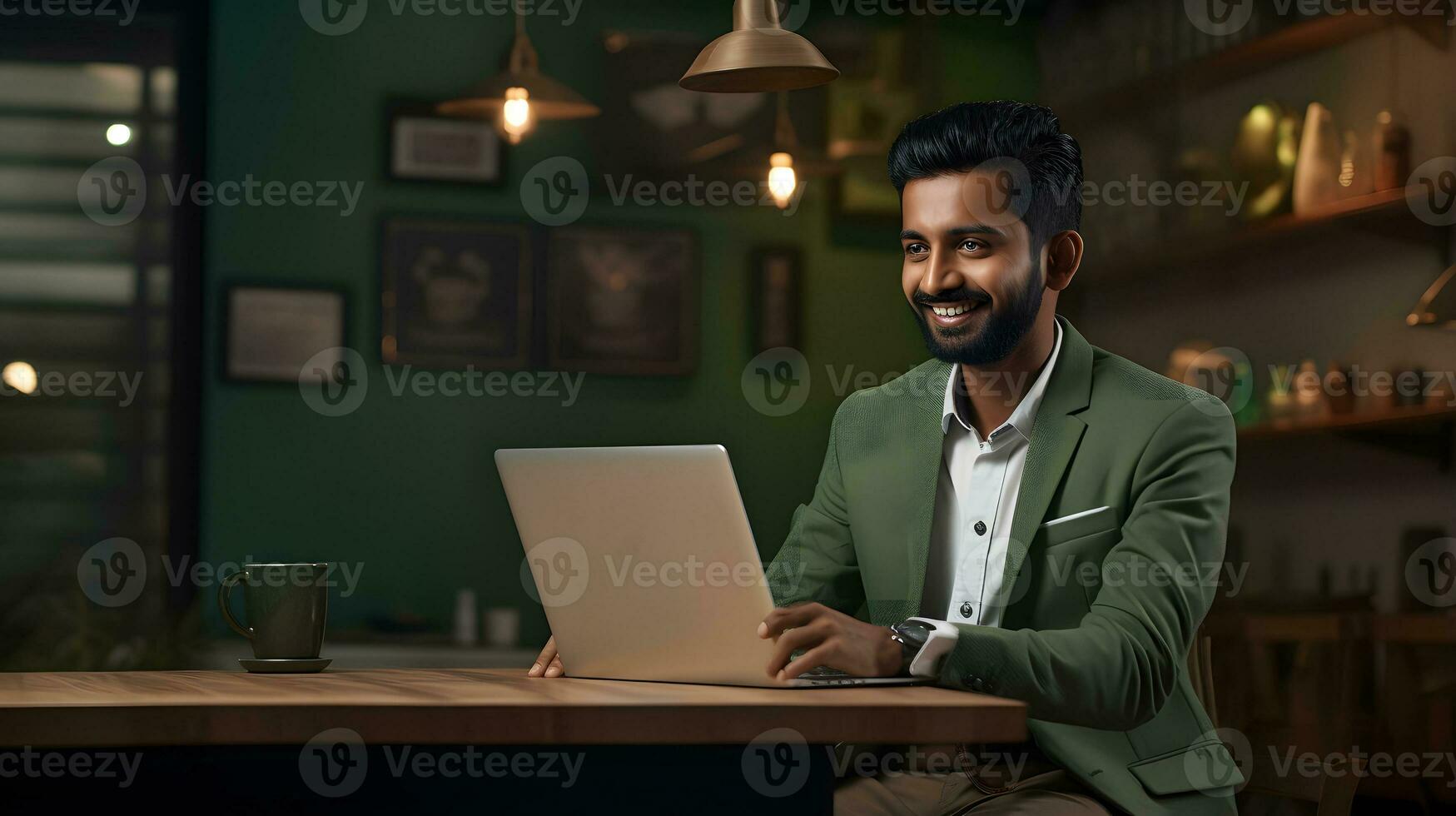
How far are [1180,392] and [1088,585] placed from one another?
0.95 ft

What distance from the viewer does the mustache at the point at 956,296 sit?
1.95 m

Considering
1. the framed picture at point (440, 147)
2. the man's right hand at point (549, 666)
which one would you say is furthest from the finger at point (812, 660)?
the framed picture at point (440, 147)

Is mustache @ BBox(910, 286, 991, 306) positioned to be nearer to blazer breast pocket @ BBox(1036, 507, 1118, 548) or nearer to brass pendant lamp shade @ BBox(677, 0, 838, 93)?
blazer breast pocket @ BBox(1036, 507, 1118, 548)

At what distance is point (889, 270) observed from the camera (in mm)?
4969

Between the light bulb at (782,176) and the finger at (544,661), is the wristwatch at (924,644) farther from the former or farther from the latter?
the light bulb at (782,176)

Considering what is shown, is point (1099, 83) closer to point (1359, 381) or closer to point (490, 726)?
point (1359, 381)

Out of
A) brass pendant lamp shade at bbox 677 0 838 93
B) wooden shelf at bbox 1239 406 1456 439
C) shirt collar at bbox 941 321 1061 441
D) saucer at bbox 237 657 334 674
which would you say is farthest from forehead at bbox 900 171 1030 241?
wooden shelf at bbox 1239 406 1456 439

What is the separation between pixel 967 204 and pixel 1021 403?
279 millimetres

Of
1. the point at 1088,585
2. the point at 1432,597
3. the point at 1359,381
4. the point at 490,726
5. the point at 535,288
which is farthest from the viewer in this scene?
the point at 535,288

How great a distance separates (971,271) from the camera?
1.95 meters

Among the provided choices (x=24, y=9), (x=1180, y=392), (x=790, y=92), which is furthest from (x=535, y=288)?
(x=1180, y=392)

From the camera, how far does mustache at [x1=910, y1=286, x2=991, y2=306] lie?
1.95 metres

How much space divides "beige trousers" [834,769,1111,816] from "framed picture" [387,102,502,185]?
10.5 ft

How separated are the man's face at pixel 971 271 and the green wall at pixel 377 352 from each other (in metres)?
2.85
